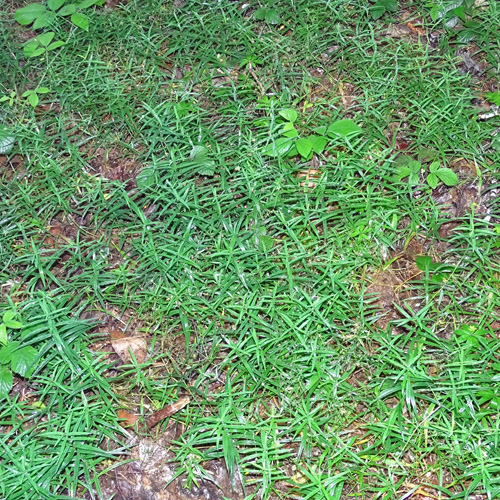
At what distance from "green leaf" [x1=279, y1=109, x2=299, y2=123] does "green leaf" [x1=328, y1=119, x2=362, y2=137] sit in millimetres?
186

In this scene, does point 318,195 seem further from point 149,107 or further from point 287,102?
point 149,107

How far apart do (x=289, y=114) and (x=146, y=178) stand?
779 mm

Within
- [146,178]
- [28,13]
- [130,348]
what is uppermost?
[28,13]

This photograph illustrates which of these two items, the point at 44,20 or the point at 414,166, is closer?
the point at 414,166

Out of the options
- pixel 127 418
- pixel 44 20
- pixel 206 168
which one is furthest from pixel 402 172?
pixel 44 20

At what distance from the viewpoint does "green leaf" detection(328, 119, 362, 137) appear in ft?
9.57

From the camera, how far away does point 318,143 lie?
2.90 m

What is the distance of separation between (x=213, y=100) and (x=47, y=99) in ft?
3.14

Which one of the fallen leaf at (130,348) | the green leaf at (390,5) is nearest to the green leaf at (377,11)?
the green leaf at (390,5)

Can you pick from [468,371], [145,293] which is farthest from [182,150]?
[468,371]

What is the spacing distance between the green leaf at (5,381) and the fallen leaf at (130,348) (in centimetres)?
42

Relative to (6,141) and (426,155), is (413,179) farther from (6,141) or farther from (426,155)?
(6,141)

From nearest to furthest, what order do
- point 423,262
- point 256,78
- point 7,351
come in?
point 7,351
point 423,262
point 256,78

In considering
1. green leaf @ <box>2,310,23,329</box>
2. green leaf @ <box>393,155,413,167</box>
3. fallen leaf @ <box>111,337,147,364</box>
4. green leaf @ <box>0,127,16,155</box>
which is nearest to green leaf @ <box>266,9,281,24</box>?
green leaf @ <box>393,155,413,167</box>
